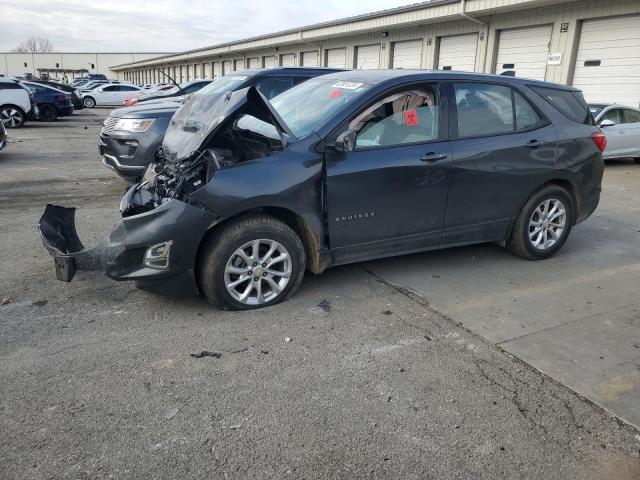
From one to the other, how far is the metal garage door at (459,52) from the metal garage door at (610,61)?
13.0 ft

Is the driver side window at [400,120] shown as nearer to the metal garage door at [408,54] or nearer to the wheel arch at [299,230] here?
the wheel arch at [299,230]

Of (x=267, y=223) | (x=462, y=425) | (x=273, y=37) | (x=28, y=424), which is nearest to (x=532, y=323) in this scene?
(x=462, y=425)

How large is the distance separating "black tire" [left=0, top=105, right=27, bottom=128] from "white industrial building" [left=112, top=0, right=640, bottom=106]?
1327 centimetres

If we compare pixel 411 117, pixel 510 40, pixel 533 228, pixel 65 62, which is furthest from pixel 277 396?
pixel 65 62

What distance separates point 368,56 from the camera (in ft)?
75.6

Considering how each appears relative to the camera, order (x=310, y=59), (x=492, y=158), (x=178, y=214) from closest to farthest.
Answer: (x=178, y=214) → (x=492, y=158) → (x=310, y=59)

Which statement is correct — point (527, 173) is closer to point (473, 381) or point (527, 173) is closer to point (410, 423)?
point (473, 381)

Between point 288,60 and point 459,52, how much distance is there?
1365 centimetres

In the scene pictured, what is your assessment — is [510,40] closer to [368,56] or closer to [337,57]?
[368,56]

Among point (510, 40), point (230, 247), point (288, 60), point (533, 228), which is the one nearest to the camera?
point (230, 247)

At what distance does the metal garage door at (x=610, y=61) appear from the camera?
13523 millimetres

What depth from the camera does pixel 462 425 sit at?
9.08 feet

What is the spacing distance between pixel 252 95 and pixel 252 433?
238cm

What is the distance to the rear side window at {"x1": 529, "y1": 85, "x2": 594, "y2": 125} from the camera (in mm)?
5199
